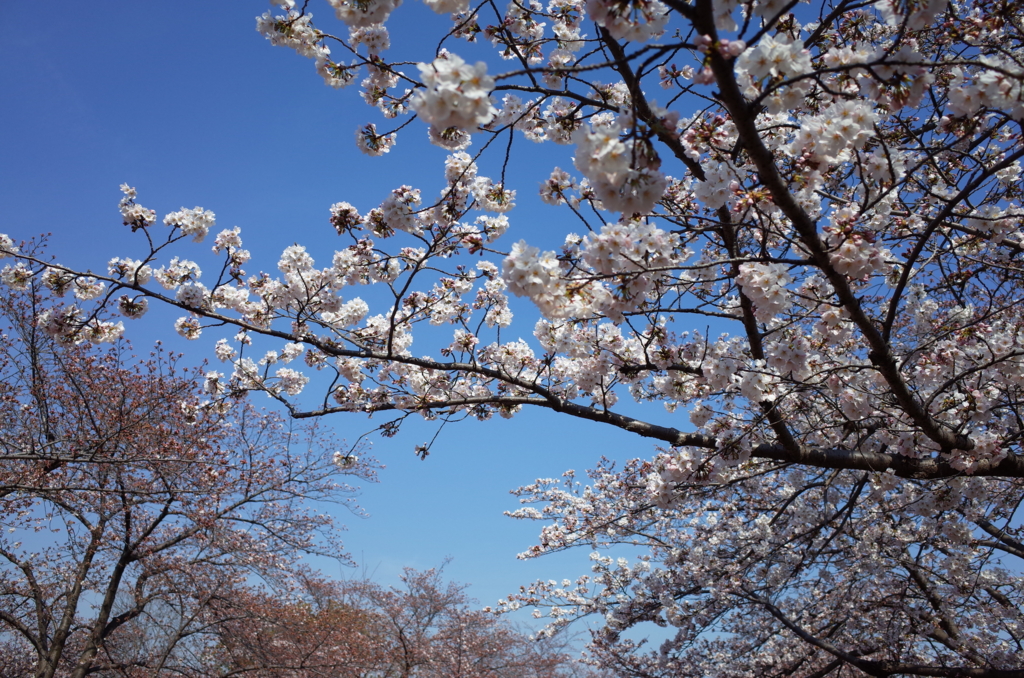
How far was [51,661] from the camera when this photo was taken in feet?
28.7

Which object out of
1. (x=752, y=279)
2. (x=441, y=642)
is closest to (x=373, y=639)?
(x=441, y=642)

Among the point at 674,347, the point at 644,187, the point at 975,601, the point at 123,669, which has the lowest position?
the point at 123,669

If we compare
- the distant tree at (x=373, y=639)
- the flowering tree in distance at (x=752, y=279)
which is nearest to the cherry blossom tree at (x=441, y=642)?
the distant tree at (x=373, y=639)

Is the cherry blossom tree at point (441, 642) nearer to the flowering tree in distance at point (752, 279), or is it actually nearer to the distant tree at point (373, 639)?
the distant tree at point (373, 639)

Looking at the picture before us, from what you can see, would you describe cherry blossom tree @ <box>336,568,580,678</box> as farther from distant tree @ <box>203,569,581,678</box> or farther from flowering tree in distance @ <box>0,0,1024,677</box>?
flowering tree in distance @ <box>0,0,1024,677</box>

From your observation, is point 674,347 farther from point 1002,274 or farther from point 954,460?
point 1002,274

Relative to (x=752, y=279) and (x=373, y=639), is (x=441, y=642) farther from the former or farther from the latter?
(x=752, y=279)

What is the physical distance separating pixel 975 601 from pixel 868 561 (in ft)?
4.49

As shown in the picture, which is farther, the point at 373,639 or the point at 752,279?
→ the point at 373,639

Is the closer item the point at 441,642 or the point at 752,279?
the point at 752,279

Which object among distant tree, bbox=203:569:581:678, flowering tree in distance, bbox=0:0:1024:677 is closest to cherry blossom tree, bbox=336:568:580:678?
distant tree, bbox=203:569:581:678

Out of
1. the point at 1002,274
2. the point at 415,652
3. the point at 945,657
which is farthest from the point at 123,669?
the point at 1002,274

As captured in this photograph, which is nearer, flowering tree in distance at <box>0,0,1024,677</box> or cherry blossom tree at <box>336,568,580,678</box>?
flowering tree in distance at <box>0,0,1024,677</box>

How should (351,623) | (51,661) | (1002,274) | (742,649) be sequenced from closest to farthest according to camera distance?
1. (1002,274)
2. (742,649)
3. (51,661)
4. (351,623)
